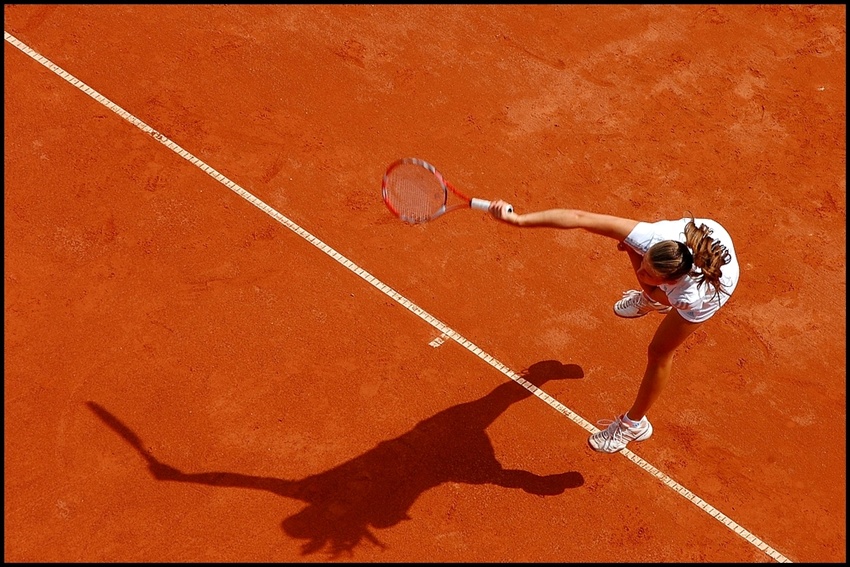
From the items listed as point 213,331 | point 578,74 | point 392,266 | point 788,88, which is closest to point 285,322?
point 213,331

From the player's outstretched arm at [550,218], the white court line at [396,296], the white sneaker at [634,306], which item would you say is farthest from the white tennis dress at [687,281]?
the white court line at [396,296]

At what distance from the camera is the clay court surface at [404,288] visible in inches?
267

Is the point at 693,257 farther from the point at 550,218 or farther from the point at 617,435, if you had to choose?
the point at 617,435

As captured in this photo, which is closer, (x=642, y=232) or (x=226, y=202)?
(x=642, y=232)

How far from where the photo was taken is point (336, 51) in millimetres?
10211

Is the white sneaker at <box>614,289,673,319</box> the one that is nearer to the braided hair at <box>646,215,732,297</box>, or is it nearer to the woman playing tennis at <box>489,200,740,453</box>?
Answer: the woman playing tennis at <box>489,200,740,453</box>

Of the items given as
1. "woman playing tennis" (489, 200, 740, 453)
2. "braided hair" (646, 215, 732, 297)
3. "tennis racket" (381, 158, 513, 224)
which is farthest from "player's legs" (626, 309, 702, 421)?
"tennis racket" (381, 158, 513, 224)

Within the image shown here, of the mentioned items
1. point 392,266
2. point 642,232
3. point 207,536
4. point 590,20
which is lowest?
point 207,536

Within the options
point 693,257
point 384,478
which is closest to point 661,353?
point 693,257

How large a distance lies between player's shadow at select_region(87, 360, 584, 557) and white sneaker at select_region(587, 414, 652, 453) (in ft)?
0.97

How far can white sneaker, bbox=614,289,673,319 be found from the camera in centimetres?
732

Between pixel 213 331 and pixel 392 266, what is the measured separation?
1.62 meters

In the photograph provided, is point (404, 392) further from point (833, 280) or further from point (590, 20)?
point (590, 20)

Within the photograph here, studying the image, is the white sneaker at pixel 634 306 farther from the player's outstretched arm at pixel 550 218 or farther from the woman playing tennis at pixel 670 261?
the player's outstretched arm at pixel 550 218
